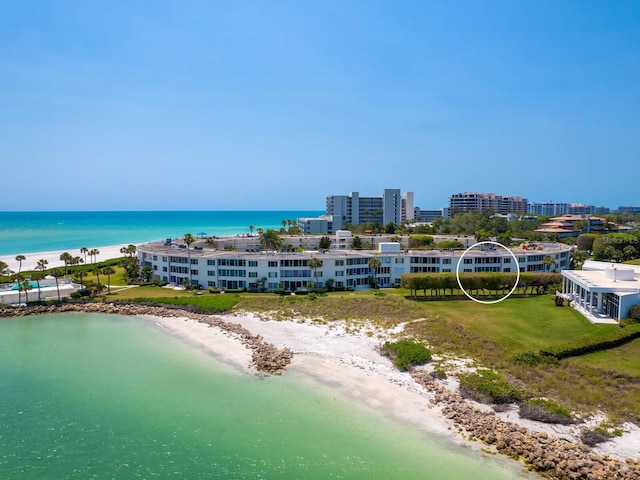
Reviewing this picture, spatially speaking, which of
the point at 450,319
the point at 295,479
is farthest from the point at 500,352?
the point at 295,479

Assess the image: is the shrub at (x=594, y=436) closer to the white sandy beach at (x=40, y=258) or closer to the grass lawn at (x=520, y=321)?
the grass lawn at (x=520, y=321)

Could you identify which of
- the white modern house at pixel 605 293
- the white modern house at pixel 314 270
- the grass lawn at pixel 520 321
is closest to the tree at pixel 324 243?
the white modern house at pixel 314 270

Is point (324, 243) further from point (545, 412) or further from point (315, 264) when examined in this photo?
point (545, 412)

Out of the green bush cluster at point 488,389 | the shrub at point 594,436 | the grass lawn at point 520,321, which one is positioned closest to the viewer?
the shrub at point 594,436

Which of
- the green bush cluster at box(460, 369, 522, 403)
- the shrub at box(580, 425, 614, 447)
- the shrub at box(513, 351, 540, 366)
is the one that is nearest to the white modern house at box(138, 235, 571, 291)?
the shrub at box(513, 351, 540, 366)

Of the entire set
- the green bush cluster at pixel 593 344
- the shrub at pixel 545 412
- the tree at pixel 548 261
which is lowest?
the shrub at pixel 545 412

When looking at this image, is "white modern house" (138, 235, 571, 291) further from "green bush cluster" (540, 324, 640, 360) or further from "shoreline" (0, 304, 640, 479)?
"green bush cluster" (540, 324, 640, 360)
